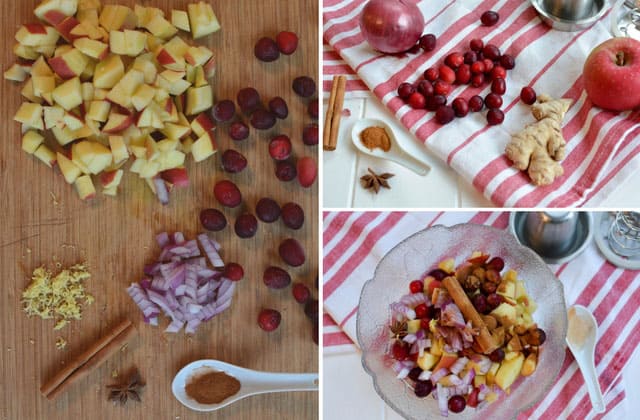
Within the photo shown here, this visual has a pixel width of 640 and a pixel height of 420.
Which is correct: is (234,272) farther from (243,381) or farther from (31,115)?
(31,115)

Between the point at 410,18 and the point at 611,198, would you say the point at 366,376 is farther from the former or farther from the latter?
the point at 410,18

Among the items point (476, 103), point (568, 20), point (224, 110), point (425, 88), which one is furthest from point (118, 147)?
point (568, 20)

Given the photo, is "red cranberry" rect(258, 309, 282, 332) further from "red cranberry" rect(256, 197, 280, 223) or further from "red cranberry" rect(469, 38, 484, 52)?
"red cranberry" rect(469, 38, 484, 52)

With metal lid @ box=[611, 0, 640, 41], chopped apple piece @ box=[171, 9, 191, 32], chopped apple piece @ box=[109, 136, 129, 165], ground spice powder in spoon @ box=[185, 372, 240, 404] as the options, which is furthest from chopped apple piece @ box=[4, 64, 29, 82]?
metal lid @ box=[611, 0, 640, 41]

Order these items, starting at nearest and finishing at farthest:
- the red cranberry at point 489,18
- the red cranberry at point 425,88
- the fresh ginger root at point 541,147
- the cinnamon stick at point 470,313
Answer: the cinnamon stick at point 470,313 < the fresh ginger root at point 541,147 < the red cranberry at point 425,88 < the red cranberry at point 489,18

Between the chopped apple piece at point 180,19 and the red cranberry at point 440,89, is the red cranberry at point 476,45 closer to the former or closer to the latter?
the red cranberry at point 440,89

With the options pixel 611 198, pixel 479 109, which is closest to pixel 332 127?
pixel 479 109

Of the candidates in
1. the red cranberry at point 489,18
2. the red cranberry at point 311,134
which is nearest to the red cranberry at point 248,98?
the red cranberry at point 311,134
